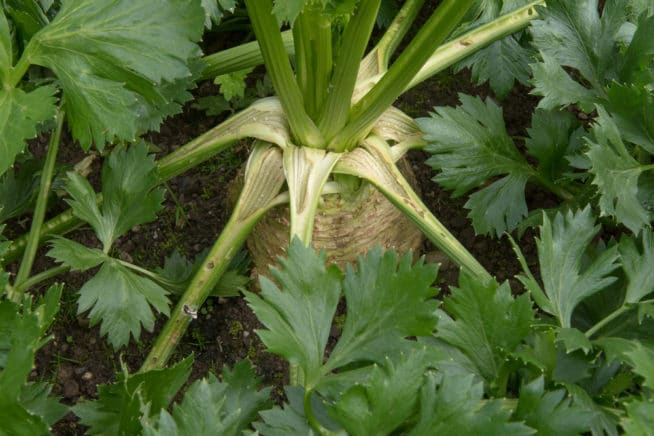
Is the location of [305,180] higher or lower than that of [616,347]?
higher

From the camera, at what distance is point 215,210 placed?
1907mm

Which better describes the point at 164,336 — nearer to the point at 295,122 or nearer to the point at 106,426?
the point at 106,426

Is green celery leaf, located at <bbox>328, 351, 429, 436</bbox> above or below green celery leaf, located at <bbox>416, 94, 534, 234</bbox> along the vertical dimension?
below

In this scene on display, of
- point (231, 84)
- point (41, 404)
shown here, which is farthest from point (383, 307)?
point (231, 84)

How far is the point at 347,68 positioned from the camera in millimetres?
1411

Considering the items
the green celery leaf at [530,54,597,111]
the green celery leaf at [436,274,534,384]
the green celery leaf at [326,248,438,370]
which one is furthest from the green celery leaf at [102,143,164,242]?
the green celery leaf at [530,54,597,111]

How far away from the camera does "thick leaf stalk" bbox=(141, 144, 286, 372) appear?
1.52m

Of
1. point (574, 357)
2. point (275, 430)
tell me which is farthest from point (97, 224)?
point (574, 357)

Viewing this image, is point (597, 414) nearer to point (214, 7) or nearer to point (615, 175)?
point (615, 175)

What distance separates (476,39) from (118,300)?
2.72 ft

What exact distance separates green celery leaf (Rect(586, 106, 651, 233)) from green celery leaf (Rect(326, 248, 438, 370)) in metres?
0.35

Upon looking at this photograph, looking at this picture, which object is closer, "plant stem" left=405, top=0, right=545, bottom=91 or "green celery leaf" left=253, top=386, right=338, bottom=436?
"green celery leaf" left=253, top=386, right=338, bottom=436

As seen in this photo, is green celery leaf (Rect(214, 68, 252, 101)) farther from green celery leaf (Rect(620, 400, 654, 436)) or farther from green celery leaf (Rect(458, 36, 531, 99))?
green celery leaf (Rect(620, 400, 654, 436))

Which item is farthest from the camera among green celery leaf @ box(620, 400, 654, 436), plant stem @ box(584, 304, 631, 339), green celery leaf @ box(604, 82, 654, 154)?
green celery leaf @ box(604, 82, 654, 154)
